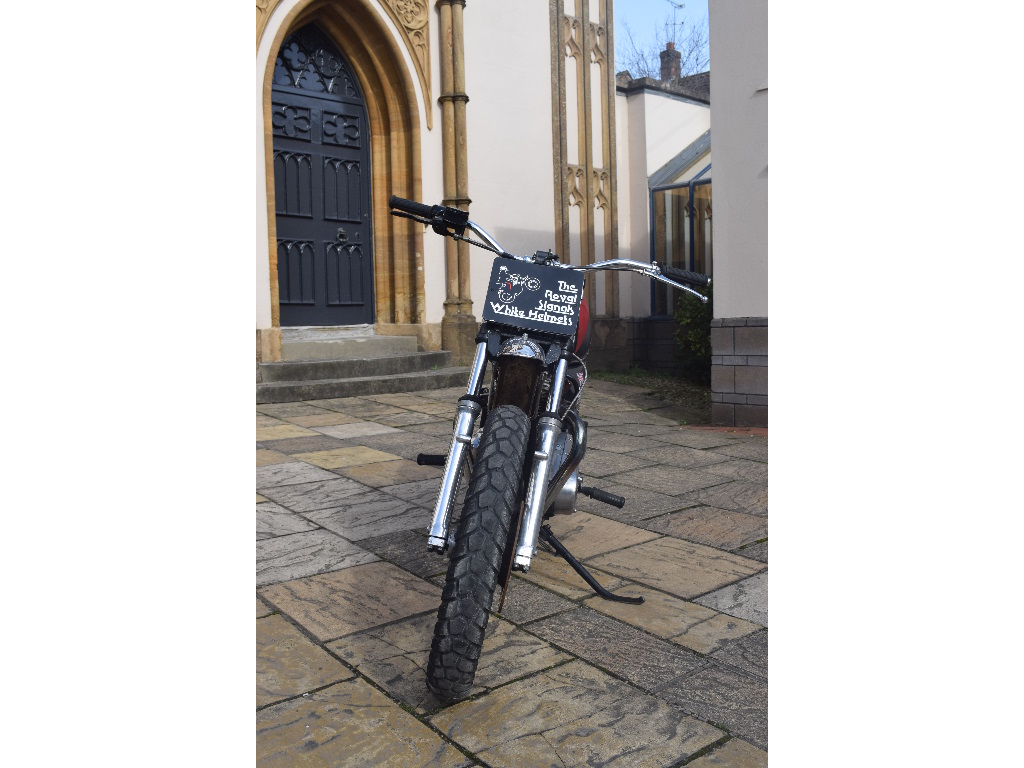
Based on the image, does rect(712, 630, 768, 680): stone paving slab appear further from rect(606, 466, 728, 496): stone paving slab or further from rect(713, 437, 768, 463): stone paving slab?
rect(713, 437, 768, 463): stone paving slab

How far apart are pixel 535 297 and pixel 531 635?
92 cm

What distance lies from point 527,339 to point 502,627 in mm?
818

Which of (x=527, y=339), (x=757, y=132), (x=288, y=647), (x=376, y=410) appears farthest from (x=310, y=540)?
(x=757, y=132)

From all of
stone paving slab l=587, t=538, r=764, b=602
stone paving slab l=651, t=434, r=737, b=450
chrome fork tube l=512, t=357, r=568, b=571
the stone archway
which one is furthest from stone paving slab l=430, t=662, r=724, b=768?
the stone archway

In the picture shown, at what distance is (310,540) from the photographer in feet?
10.3

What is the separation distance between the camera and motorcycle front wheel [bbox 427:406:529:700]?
1792mm

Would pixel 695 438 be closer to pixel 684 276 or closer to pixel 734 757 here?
pixel 684 276

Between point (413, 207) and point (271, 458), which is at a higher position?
point (413, 207)

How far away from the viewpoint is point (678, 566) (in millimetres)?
2861

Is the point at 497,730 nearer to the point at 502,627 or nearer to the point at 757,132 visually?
the point at 502,627

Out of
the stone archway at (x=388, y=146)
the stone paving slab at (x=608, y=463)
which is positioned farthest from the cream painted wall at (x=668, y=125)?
the stone paving slab at (x=608, y=463)

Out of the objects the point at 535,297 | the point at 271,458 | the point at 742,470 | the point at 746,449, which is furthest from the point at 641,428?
the point at 535,297

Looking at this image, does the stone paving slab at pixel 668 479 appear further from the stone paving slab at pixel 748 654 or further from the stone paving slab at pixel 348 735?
the stone paving slab at pixel 348 735

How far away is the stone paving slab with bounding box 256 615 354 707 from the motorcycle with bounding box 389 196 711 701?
344 millimetres
